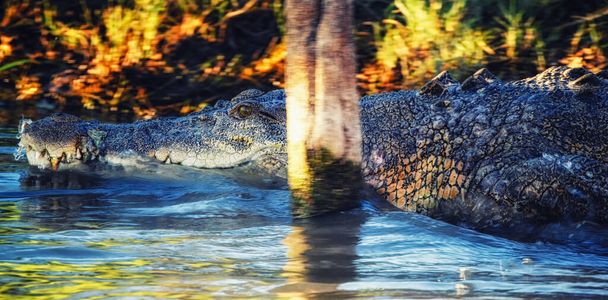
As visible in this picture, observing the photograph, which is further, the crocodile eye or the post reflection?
the crocodile eye

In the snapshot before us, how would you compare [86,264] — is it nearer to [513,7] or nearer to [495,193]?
[495,193]

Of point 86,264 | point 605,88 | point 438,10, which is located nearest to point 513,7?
point 438,10

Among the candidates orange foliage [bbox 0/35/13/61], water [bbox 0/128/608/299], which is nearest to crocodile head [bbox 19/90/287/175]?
water [bbox 0/128/608/299]

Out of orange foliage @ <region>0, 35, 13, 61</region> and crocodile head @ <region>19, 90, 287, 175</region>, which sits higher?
orange foliage @ <region>0, 35, 13, 61</region>

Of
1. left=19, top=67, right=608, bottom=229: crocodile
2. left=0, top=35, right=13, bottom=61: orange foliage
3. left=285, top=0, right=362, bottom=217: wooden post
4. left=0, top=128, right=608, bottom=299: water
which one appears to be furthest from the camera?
left=0, top=35, right=13, bottom=61: orange foliage

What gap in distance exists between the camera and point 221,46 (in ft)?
41.0

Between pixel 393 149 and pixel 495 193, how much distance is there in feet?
2.86

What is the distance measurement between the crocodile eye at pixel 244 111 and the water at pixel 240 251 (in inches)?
16.0

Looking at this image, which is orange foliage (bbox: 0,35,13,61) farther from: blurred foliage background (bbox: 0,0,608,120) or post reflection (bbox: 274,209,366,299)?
post reflection (bbox: 274,209,366,299)

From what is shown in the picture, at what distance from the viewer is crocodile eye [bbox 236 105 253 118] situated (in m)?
6.99

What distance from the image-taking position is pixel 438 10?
11.1 m

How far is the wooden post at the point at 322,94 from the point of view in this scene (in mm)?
5238

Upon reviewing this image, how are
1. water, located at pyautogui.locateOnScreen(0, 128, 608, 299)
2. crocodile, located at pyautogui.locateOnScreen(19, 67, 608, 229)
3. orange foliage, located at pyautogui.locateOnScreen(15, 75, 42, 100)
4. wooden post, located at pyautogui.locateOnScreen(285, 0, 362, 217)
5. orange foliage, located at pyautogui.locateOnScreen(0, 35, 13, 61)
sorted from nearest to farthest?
water, located at pyautogui.locateOnScreen(0, 128, 608, 299)
wooden post, located at pyautogui.locateOnScreen(285, 0, 362, 217)
crocodile, located at pyautogui.locateOnScreen(19, 67, 608, 229)
orange foliage, located at pyautogui.locateOnScreen(15, 75, 42, 100)
orange foliage, located at pyautogui.locateOnScreen(0, 35, 13, 61)

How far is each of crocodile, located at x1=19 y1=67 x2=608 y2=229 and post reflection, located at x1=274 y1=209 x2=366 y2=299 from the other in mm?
699
